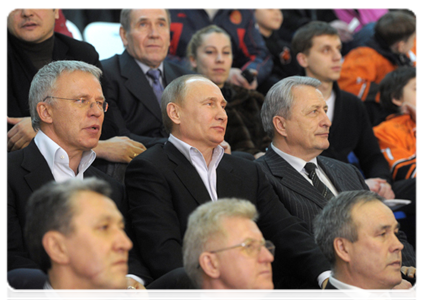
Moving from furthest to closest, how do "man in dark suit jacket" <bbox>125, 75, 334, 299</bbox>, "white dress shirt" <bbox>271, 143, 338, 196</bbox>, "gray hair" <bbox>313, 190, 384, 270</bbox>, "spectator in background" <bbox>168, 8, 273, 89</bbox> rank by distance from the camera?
1. "spectator in background" <bbox>168, 8, 273, 89</bbox>
2. "white dress shirt" <bbox>271, 143, 338, 196</bbox>
3. "man in dark suit jacket" <bbox>125, 75, 334, 299</bbox>
4. "gray hair" <bbox>313, 190, 384, 270</bbox>

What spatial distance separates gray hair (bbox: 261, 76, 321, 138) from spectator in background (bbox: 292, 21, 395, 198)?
33.6 inches

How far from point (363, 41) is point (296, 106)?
263 centimetres

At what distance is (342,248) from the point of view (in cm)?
211

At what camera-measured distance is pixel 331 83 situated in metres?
4.18

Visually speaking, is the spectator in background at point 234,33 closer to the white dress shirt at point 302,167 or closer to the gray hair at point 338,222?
the white dress shirt at point 302,167

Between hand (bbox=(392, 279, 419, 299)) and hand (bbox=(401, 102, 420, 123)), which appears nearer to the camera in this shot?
hand (bbox=(392, 279, 419, 299))

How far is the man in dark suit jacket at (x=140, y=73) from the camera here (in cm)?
325

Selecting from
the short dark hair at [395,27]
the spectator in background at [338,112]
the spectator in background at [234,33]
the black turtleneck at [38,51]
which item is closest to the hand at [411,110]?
the spectator in background at [338,112]

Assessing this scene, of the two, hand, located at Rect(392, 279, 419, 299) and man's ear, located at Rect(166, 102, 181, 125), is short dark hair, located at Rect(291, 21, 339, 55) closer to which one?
man's ear, located at Rect(166, 102, 181, 125)

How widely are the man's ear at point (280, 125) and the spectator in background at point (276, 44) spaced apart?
1.91 meters

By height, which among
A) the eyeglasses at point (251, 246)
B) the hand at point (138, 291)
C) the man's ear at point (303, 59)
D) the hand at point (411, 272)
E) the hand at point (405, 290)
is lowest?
the hand at point (411, 272)

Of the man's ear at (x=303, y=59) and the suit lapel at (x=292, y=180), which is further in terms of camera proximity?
the man's ear at (x=303, y=59)

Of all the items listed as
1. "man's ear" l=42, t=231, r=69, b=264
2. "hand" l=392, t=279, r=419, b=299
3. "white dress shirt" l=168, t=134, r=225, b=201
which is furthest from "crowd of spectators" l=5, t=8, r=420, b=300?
"man's ear" l=42, t=231, r=69, b=264

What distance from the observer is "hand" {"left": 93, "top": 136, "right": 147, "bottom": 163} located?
2.74 metres
